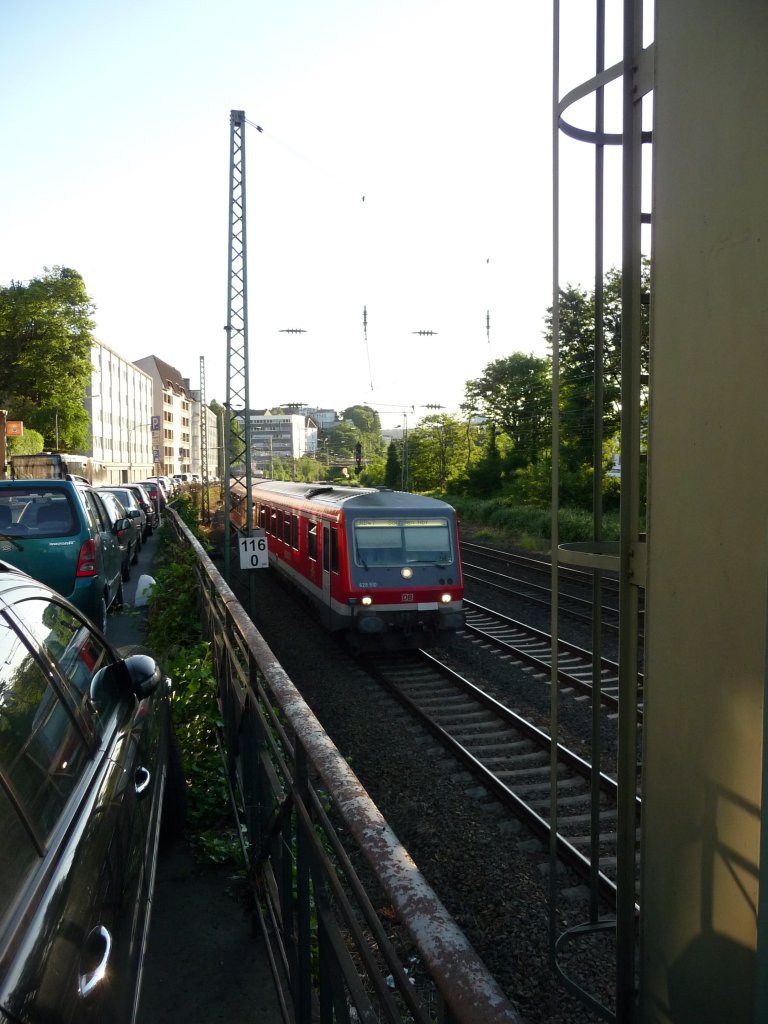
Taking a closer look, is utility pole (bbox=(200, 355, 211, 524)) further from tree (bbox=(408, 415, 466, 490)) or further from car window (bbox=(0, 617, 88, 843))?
car window (bbox=(0, 617, 88, 843))

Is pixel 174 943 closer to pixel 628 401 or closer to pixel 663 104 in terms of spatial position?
pixel 628 401

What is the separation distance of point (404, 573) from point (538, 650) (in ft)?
8.04

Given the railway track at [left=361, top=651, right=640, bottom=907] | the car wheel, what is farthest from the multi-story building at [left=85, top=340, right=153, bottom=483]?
the car wheel

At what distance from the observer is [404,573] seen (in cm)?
1136

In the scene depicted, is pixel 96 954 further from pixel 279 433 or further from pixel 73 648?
pixel 279 433

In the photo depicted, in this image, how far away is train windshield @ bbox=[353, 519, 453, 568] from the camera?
1141cm

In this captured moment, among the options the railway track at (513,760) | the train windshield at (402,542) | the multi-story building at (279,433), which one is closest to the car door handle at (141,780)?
the railway track at (513,760)

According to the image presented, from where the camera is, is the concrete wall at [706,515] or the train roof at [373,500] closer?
the concrete wall at [706,515]

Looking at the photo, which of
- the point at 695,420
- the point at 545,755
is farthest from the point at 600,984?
the point at 695,420

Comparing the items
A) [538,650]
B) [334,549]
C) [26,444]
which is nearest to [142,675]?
[334,549]

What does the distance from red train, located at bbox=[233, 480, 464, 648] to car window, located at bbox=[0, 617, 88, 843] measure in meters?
8.49

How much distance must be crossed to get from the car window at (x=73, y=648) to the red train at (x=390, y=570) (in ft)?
25.0

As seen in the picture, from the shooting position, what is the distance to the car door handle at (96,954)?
167 cm

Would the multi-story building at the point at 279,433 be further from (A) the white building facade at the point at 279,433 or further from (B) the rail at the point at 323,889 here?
(B) the rail at the point at 323,889
